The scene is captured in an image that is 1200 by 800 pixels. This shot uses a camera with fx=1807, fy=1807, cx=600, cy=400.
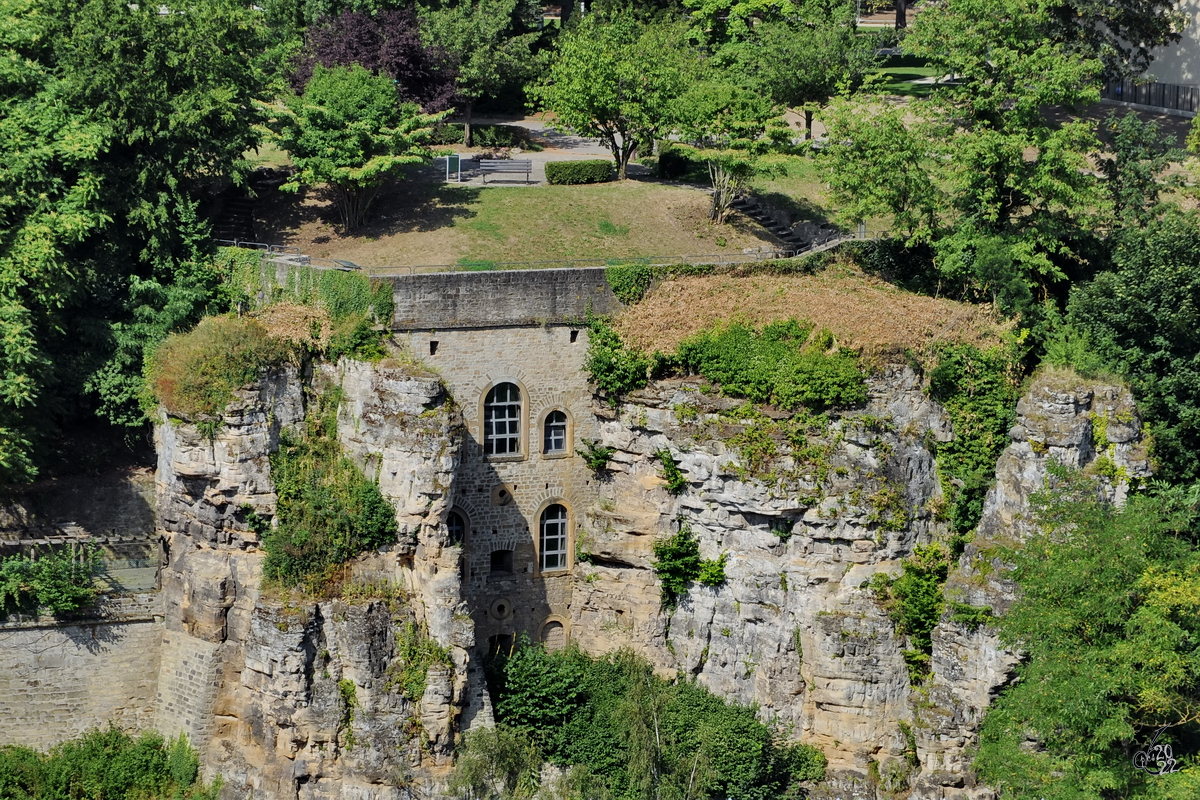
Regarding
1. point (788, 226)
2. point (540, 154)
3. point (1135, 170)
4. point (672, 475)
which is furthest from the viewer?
point (540, 154)

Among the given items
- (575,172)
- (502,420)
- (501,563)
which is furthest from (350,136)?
(501,563)

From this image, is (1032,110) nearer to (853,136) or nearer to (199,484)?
(853,136)

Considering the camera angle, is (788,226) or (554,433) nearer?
(554,433)

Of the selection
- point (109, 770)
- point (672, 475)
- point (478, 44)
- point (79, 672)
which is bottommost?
point (109, 770)

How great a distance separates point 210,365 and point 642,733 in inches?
538

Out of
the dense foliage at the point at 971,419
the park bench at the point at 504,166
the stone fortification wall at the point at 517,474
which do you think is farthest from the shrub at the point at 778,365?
the park bench at the point at 504,166

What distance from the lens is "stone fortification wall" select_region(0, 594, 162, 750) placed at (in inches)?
1715

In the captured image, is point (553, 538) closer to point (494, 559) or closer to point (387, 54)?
point (494, 559)

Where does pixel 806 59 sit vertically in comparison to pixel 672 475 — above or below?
above

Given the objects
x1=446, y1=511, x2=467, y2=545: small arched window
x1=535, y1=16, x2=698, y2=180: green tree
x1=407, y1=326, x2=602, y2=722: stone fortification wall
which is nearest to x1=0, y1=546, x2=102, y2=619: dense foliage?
x1=446, y1=511, x2=467, y2=545: small arched window

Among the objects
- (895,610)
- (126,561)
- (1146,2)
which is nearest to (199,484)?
(126,561)

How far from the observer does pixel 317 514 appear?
43.4 m

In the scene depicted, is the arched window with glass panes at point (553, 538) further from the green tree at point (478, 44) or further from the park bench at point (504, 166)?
the green tree at point (478, 44)

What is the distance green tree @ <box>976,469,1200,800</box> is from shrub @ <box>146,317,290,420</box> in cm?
1863
